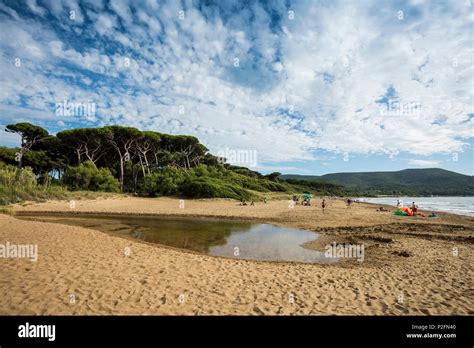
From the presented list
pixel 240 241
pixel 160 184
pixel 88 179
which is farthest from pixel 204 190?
pixel 240 241

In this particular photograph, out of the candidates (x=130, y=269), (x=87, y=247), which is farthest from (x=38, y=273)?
(x=87, y=247)

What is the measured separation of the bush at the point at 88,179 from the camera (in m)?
35.5

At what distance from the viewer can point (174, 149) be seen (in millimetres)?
52969

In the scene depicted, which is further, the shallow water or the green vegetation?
the green vegetation

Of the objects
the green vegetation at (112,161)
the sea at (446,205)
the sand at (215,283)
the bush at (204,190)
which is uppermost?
the green vegetation at (112,161)

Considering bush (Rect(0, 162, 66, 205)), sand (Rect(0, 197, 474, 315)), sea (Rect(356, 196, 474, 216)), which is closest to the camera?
sand (Rect(0, 197, 474, 315))

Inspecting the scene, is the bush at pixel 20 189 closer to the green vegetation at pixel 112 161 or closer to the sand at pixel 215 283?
the green vegetation at pixel 112 161

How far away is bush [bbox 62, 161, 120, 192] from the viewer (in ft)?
117

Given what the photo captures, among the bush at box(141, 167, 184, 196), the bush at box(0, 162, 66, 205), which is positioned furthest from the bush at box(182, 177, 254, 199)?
the bush at box(0, 162, 66, 205)

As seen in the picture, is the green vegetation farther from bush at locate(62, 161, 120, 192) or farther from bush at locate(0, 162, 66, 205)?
bush at locate(0, 162, 66, 205)

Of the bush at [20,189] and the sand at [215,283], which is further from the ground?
the bush at [20,189]

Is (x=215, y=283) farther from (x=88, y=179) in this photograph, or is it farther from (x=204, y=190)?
(x=88, y=179)

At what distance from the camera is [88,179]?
35.8m

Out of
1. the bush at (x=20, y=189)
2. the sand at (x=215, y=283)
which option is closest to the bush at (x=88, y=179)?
the bush at (x=20, y=189)
